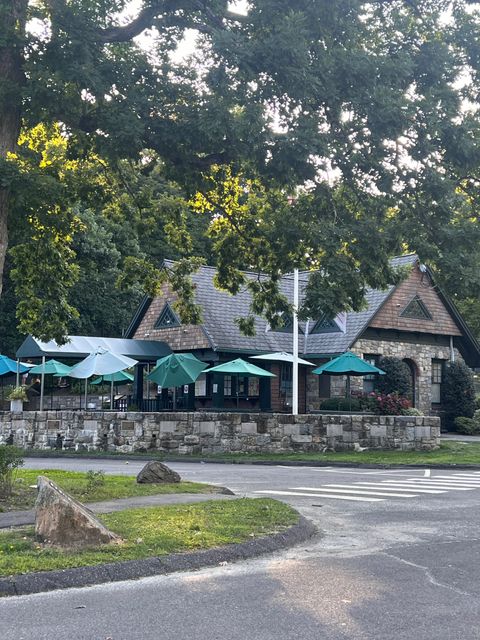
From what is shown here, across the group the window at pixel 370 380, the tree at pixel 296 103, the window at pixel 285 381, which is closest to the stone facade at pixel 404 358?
the window at pixel 370 380

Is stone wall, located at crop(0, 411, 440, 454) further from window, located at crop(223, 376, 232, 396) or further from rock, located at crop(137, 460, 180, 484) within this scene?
rock, located at crop(137, 460, 180, 484)

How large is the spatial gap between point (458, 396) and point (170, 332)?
13.5 metres

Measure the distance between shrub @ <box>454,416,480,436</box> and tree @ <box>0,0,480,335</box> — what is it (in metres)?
21.0

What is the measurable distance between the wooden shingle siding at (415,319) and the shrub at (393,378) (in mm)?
1692

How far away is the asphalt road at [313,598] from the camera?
19.0ft

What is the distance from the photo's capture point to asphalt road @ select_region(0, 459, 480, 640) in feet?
19.0

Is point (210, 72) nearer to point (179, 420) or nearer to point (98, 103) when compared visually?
point (98, 103)

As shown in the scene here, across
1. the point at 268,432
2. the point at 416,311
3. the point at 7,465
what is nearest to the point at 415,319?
the point at 416,311

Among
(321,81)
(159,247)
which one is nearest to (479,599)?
(321,81)

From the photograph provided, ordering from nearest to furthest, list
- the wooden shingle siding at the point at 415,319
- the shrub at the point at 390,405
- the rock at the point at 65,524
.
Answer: the rock at the point at 65,524 < the shrub at the point at 390,405 < the wooden shingle siding at the point at 415,319

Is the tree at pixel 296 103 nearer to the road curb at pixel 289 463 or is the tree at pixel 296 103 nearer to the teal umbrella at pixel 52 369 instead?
the road curb at pixel 289 463

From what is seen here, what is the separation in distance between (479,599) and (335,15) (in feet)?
32.3

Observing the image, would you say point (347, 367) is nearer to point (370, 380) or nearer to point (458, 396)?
point (370, 380)

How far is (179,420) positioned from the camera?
2589cm
